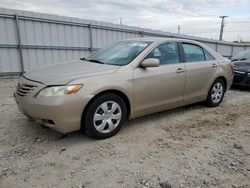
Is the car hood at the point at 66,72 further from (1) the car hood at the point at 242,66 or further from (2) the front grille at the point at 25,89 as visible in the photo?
(1) the car hood at the point at 242,66

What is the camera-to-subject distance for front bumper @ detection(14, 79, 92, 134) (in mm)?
2941

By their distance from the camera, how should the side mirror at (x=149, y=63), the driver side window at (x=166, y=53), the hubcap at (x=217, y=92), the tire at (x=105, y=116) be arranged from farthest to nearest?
the hubcap at (x=217, y=92) < the driver side window at (x=166, y=53) < the side mirror at (x=149, y=63) < the tire at (x=105, y=116)

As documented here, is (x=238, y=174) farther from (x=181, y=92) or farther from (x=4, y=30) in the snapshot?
(x=4, y=30)

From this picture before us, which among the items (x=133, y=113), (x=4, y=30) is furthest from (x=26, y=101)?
(x=4, y=30)

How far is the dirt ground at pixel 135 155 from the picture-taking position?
2.45 metres

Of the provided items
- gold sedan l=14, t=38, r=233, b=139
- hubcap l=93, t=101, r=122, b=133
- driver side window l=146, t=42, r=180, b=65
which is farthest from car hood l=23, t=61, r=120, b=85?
driver side window l=146, t=42, r=180, b=65

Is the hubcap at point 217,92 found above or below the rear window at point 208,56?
below

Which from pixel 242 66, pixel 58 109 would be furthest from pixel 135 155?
pixel 242 66

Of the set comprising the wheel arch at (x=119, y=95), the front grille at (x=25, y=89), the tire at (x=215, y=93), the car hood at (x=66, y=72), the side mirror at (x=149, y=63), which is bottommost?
the tire at (x=215, y=93)

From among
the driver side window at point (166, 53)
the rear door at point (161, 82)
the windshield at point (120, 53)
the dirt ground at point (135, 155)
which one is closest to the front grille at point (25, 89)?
the dirt ground at point (135, 155)

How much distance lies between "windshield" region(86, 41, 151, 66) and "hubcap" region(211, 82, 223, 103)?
82.9 inches

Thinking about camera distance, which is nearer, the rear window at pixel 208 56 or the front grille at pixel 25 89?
the front grille at pixel 25 89

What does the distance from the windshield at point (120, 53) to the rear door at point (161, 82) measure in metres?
0.24

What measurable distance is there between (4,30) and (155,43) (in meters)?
6.15
